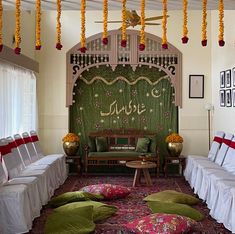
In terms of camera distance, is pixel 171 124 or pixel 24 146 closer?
Answer: pixel 24 146

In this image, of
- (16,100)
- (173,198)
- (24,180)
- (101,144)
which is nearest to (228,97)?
(173,198)

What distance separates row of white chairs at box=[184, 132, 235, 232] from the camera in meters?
5.68

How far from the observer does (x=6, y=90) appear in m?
8.01

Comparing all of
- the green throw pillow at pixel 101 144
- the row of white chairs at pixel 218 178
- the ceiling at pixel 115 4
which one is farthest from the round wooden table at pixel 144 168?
the ceiling at pixel 115 4

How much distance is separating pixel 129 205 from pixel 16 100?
3310 millimetres

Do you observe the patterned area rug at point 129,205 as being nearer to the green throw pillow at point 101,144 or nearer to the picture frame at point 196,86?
the green throw pillow at point 101,144

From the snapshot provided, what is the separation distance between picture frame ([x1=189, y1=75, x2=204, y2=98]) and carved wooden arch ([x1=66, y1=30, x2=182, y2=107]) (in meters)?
0.27

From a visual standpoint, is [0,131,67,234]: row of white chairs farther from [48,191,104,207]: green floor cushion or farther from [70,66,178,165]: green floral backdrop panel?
[70,66,178,165]: green floral backdrop panel

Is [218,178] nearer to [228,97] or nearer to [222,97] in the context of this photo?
[228,97]

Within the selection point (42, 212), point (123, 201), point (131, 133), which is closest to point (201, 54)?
point (131, 133)

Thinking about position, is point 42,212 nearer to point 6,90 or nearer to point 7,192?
point 7,192

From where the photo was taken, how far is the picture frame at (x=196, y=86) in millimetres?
10336

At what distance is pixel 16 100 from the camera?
8.70 meters

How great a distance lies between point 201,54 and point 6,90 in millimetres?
4783
